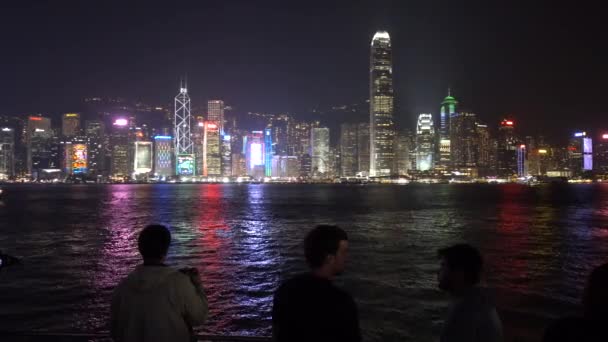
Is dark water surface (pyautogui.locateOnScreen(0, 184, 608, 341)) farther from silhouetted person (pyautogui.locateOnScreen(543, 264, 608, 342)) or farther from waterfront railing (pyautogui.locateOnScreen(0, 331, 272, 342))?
silhouetted person (pyautogui.locateOnScreen(543, 264, 608, 342))

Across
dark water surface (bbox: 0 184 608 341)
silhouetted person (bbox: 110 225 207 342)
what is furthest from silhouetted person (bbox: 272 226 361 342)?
dark water surface (bbox: 0 184 608 341)

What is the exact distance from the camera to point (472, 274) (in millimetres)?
3357

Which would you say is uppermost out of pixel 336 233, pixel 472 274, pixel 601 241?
pixel 336 233

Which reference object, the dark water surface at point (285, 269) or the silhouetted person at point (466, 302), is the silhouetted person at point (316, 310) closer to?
the silhouetted person at point (466, 302)

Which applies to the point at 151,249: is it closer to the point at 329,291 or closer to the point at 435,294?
the point at 329,291

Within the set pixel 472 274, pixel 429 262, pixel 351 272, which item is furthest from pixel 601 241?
pixel 472 274

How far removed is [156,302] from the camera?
3391 millimetres

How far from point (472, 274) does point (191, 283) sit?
2.20 m

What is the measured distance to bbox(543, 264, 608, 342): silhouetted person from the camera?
2.34 metres

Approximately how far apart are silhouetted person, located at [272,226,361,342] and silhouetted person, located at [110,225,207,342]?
86cm

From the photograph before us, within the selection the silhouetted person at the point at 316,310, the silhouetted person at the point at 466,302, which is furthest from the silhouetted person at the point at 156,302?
the silhouetted person at the point at 466,302

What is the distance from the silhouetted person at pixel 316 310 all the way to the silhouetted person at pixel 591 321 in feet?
3.69

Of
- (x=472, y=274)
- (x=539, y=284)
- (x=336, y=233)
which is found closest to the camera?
(x=336, y=233)

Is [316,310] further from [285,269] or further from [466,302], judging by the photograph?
[285,269]
